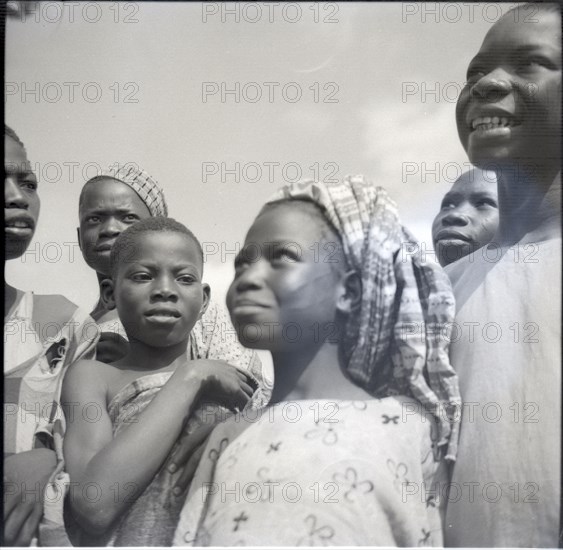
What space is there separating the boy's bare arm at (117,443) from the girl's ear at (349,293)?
53cm

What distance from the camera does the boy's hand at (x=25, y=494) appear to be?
9.84 ft

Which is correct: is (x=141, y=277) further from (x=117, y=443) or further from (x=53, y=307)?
(x=117, y=443)

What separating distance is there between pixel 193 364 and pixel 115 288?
41 centimetres

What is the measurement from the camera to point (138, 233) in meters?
3.10

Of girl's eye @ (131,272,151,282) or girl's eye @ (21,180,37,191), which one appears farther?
girl's eye @ (21,180,37,191)

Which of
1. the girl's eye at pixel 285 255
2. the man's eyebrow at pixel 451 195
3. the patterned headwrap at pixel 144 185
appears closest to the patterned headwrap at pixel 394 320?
the girl's eye at pixel 285 255

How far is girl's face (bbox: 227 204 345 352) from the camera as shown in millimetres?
2959

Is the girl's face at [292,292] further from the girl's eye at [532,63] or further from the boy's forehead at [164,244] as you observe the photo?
the girl's eye at [532,63]

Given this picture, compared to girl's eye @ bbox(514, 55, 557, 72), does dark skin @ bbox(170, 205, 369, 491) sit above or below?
below

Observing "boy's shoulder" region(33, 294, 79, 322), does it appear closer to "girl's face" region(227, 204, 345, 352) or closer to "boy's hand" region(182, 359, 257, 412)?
"boy's hand" region(182, 359, 257, 412)

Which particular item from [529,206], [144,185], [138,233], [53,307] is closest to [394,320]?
[529,206]

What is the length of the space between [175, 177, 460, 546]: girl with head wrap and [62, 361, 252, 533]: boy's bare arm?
16 centimetres

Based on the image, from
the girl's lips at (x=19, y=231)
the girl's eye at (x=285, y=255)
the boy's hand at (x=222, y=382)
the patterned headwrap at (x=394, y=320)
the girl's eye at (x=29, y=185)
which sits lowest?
the boy's hand at (x=222, y=382)

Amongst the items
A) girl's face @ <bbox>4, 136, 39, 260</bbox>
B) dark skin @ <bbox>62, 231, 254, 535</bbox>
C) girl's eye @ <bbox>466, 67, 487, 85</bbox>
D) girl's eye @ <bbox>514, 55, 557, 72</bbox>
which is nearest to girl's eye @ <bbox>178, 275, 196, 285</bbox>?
dark skin @ <bbox>62, 231, 254, 535</bbox>
